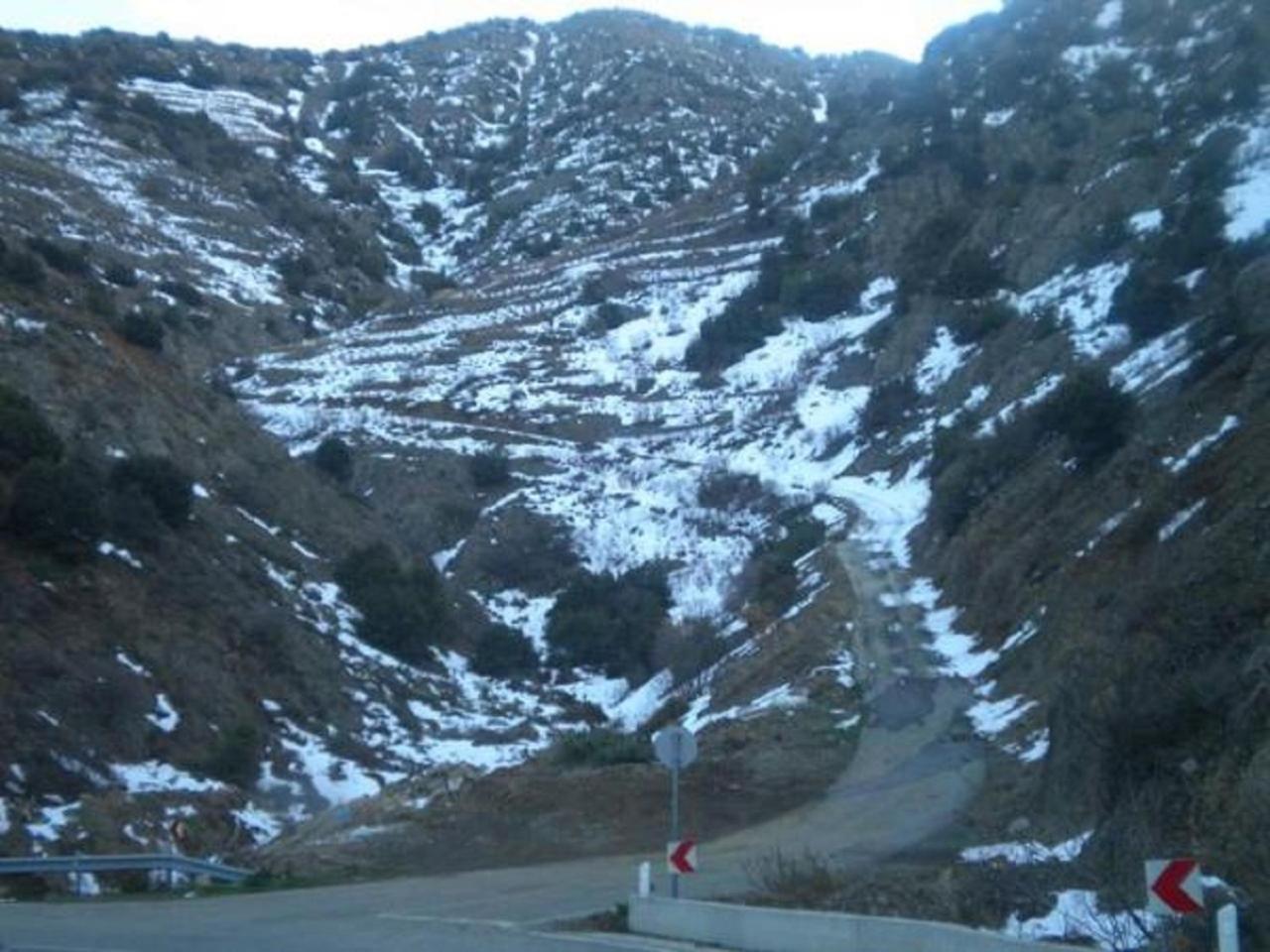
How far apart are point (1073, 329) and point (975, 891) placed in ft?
96.5

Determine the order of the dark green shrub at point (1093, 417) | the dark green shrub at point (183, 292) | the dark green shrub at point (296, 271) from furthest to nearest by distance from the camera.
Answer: the dark green shrub at point (296, 271), the dark green shrub at point (183, 292), the dark green shrub at point (1093, 417)

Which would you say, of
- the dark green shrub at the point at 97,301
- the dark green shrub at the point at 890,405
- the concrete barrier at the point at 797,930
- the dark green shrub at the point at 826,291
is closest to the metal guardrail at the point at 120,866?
the concrete barrier at the point at 797,930

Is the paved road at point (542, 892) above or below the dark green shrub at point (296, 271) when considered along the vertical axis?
below

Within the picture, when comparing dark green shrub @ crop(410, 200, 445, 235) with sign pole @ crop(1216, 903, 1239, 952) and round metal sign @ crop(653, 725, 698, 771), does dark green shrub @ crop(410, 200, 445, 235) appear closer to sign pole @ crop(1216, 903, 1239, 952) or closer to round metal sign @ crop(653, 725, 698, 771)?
round metal sign @ crop(653, 725, 698, 771)

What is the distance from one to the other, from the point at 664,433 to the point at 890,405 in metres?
8.56

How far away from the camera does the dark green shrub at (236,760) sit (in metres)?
26.6

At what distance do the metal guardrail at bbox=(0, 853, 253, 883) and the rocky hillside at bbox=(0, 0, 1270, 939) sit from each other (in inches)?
125

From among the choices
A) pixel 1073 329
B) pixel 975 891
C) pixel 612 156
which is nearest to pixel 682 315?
pixel 1073 329

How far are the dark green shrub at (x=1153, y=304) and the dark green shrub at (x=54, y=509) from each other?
20449mm

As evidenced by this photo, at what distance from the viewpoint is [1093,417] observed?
96.6ft

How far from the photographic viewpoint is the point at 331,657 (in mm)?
33625

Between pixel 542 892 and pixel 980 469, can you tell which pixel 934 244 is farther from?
pixel 542 892

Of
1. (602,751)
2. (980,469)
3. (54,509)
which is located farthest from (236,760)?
(980,469)

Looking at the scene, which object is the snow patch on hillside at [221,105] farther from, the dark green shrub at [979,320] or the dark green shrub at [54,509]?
the dark green shrub at [54,509]
